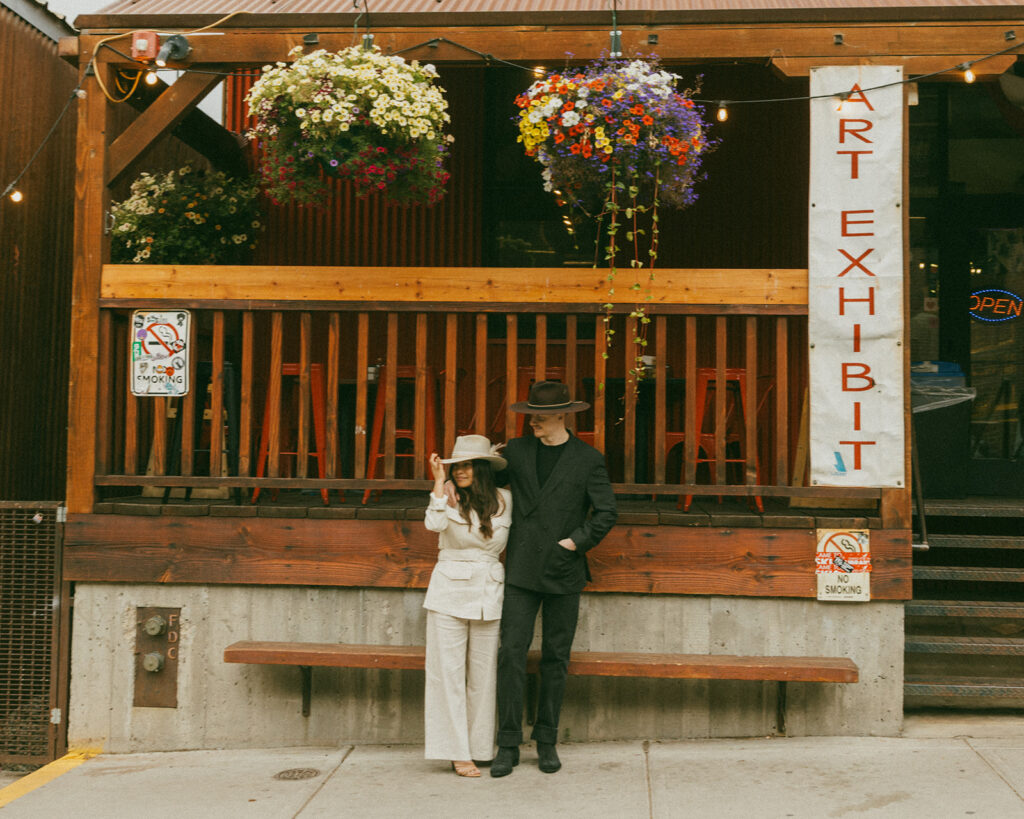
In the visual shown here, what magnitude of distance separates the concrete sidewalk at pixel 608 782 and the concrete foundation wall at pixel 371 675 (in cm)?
13

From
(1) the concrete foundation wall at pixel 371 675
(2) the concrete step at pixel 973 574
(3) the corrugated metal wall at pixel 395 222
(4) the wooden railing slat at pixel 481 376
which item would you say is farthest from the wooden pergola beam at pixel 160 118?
(2) the concrete step at pixel 973 574

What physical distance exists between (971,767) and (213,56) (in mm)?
5681

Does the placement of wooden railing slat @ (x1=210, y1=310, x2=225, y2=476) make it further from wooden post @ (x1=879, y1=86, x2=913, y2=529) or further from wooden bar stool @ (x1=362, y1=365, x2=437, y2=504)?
wooden post @ (x1=879, y1=86, x2=913, y2=529)

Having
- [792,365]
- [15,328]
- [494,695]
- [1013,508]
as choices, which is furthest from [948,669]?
[15,328]

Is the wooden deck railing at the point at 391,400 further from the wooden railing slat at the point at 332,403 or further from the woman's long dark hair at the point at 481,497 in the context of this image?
the woman's long dark hair at the point at 481,497

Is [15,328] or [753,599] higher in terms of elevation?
[15,328]

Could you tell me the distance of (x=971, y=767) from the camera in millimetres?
4973

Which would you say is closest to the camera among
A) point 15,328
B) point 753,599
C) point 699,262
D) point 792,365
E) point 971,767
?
point 971,767

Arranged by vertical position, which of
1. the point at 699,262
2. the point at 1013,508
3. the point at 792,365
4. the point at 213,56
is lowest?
A: the point at 1013,508

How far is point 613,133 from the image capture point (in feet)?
16.3

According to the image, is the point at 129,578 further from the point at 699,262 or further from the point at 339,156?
the point at 699,262

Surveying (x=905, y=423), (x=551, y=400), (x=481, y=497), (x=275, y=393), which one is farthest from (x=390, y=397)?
(x=905, y=423)

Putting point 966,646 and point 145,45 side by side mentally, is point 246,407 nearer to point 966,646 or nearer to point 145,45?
point 145,45

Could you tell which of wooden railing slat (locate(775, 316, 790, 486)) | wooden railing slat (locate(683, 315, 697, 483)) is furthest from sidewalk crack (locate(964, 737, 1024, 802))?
wooden railing slat (locate(683, 315, 697, 483))
